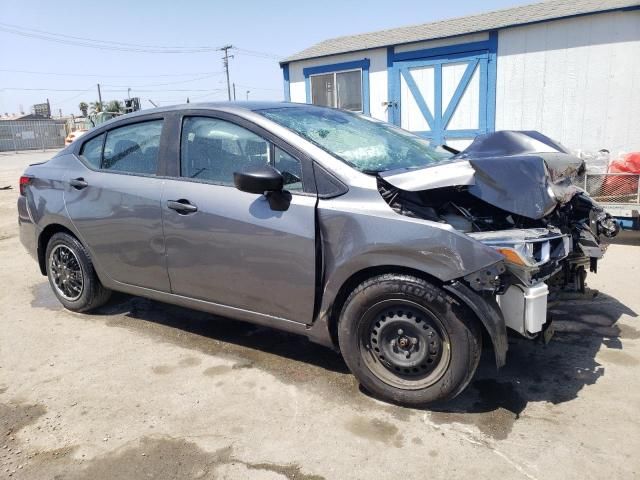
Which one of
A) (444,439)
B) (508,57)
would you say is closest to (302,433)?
(444,439)

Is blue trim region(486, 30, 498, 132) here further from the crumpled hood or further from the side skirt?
the side skirt

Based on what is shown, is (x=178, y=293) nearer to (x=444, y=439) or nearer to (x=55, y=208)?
(x=55, y=208)

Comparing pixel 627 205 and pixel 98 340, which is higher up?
pixel 627 205

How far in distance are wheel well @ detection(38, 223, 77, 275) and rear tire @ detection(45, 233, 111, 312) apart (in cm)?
5

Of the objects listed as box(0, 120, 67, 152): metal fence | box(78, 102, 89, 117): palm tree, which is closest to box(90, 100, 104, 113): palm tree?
box(78, 102, 89, 117): palm tree

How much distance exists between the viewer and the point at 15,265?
661 centimetres

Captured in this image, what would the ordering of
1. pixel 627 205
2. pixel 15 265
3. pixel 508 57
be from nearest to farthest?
pixel 627 205 < pixel 15 265 < pixel 508 57

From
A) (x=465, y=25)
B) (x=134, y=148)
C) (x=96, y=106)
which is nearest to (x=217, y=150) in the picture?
(x=134, y=148)

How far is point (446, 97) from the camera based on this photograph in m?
9.52

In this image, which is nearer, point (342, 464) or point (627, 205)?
point (342, 464)

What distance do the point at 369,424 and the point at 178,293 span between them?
65.7 inches

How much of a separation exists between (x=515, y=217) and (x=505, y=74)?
6.47 m

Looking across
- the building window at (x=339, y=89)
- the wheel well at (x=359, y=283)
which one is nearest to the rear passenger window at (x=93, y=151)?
the wheel well at (x=359, y=283)

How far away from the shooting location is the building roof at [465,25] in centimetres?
809
